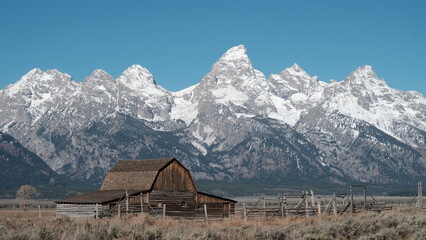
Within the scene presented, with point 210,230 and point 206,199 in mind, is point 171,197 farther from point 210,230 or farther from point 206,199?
point 210,230

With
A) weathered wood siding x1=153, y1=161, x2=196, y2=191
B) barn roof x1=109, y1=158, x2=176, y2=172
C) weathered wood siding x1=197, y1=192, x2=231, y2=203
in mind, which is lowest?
weathered wood siding x1=197, y1=192, x2=231, y2=203

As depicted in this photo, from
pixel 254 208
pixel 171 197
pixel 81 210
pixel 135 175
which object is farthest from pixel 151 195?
pixel 254 208

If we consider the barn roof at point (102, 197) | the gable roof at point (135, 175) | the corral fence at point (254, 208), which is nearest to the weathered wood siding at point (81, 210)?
the barn roof at point (102, 197)

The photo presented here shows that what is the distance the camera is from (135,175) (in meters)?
67.2

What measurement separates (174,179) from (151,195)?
13.3 ft

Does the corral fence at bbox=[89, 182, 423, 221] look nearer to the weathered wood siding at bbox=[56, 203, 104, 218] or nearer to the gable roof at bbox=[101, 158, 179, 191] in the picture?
the weathered wood siding at bbox=[56, 203, 104, 218]

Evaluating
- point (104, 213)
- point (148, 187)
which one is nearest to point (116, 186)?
point (148, 187)

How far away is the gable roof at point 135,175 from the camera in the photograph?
6512 cm

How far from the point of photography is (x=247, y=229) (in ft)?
107

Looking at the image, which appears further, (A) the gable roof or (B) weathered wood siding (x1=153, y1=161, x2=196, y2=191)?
(B) weathered wood siding (x1=153, y1=161, x2=196, y2=191)

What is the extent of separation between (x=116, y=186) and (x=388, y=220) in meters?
37.7

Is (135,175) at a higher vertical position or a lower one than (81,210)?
higher

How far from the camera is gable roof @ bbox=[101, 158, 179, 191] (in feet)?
214

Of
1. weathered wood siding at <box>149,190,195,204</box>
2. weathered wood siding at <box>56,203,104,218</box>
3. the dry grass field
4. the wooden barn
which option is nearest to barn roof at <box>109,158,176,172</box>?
the wooden barn
